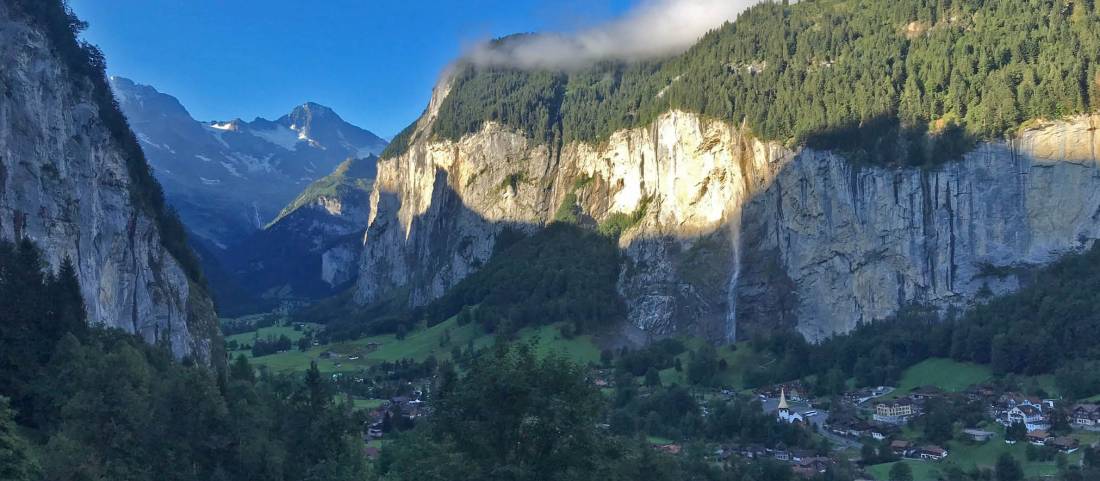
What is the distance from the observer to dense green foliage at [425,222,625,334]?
115875 mm

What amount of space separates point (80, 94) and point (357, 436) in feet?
134

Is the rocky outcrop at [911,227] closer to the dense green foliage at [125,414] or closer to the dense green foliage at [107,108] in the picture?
the dense green foliage at [107,108]

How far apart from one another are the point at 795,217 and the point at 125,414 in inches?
3199

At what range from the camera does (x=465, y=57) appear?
600ft

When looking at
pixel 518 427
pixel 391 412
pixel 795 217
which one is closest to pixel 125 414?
pixel 518 427

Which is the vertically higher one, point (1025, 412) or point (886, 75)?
point (886, 75)

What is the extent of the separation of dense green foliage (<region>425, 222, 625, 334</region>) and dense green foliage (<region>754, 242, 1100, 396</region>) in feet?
82.1

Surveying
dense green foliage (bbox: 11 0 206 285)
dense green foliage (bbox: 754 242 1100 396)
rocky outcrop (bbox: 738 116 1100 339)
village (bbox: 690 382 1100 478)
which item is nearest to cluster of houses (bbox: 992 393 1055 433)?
village (bbox: 690 382 1100 478)

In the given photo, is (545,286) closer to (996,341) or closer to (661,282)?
(661,282)

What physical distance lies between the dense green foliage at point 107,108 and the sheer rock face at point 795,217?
52636 mm

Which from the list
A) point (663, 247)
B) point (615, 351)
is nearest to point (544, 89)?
point (663, 247)

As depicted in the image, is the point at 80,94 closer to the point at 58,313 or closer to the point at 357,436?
the point at 58,313

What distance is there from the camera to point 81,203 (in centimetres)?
6138

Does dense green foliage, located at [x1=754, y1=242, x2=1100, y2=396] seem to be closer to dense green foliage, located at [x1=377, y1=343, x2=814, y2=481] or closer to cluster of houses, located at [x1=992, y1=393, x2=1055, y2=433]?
cluster of houses, located at [x1=992, y1=393, x2=1055, y2=433]
